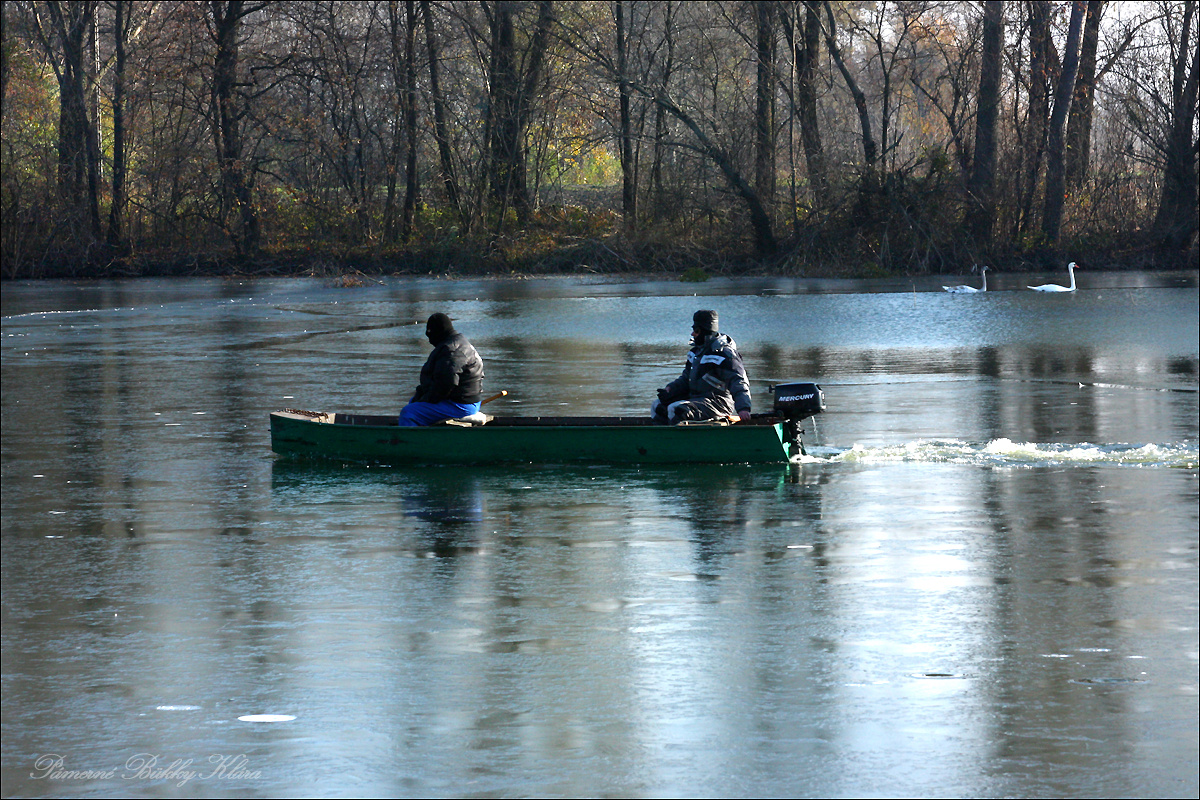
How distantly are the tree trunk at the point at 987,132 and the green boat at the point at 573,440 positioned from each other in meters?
27.6

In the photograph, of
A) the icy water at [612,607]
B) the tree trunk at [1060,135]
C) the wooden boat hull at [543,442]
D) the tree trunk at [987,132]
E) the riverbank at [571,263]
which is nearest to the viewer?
the icy water at [612,607]

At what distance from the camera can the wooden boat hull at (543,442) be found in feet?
39.5

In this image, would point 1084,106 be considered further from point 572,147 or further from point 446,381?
point 446,381

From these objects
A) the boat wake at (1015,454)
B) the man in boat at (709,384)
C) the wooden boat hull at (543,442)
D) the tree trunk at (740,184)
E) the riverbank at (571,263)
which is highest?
the tree trunk at (740,184)

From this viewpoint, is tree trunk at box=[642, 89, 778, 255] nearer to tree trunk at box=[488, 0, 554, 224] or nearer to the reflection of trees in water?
tree trunk at box=[488, 0, 554, 224]

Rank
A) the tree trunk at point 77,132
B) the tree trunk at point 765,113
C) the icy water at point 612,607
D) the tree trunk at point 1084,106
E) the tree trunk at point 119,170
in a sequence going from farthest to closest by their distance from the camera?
the tree trunk at point 119,170
the tree trunk at point 77,132
the tree trunk at point 1084,106
the tree trunk at point 765,113
the icy water at point 612,607

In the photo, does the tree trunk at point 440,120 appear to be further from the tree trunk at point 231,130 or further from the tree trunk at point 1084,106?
the tree trunk at point 1084,106

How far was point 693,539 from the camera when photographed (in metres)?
9.48

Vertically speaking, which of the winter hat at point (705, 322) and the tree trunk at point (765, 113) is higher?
the tree trunk at point (765, 113)

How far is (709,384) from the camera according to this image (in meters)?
12.4

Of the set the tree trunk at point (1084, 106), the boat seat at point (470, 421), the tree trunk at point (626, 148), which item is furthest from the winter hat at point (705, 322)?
the tree trunk at point (1084, 106)

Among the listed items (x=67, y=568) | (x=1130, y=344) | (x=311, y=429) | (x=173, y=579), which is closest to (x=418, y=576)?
(x=173, y=579)

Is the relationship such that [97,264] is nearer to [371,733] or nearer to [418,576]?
[418,576]

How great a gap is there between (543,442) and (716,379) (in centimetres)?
141
